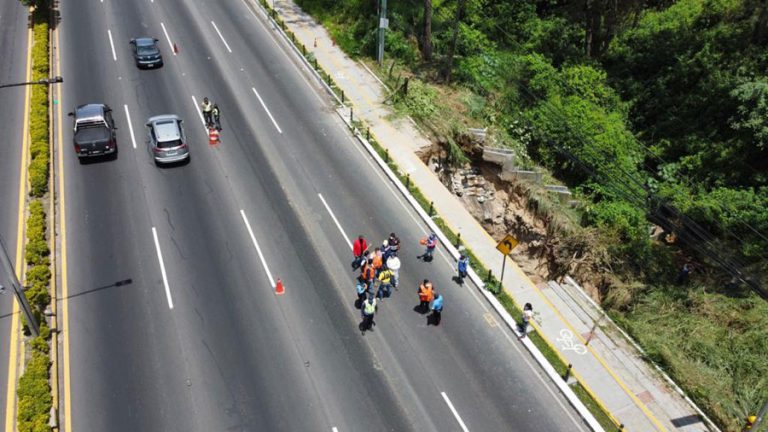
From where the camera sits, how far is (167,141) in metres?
27.4

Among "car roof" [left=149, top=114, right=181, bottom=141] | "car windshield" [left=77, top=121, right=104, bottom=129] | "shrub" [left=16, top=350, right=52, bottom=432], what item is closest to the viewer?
"shrub" [left=16, top=350, right=52, bottom=432]

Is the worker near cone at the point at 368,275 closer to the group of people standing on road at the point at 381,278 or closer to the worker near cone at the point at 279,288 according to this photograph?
the group of people standing on road at the point at 381,278

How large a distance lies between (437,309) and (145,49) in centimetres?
2671

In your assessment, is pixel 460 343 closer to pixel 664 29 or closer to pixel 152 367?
pixel 152 367

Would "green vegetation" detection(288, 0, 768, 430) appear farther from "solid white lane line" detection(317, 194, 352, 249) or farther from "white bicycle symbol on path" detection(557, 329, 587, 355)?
"solid white lane line" detection(317, 194, 352, 249)

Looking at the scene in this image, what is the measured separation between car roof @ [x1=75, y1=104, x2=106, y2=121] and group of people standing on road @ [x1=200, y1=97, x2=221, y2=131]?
5122mm

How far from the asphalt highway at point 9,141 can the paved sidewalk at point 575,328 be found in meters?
18.4

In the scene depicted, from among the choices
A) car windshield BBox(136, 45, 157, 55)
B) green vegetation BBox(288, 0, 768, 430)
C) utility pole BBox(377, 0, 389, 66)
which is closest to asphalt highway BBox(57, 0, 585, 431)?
car windshield BBox(136, 45, 157, 55)

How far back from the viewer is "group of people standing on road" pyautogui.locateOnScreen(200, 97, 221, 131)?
101 feet

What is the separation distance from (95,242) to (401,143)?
16745mm

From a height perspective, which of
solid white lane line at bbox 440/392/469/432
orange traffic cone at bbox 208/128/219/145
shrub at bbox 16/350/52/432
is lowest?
solid white lane line at bbox 440/392/469/432

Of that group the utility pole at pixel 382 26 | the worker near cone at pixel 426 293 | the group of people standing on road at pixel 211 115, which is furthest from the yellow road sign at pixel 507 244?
the utility pole at pixel 382 26

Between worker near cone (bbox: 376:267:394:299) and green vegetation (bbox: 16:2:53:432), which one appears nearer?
green vegetation (bbox: 16:2:53:432)

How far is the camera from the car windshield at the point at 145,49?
35.3m
